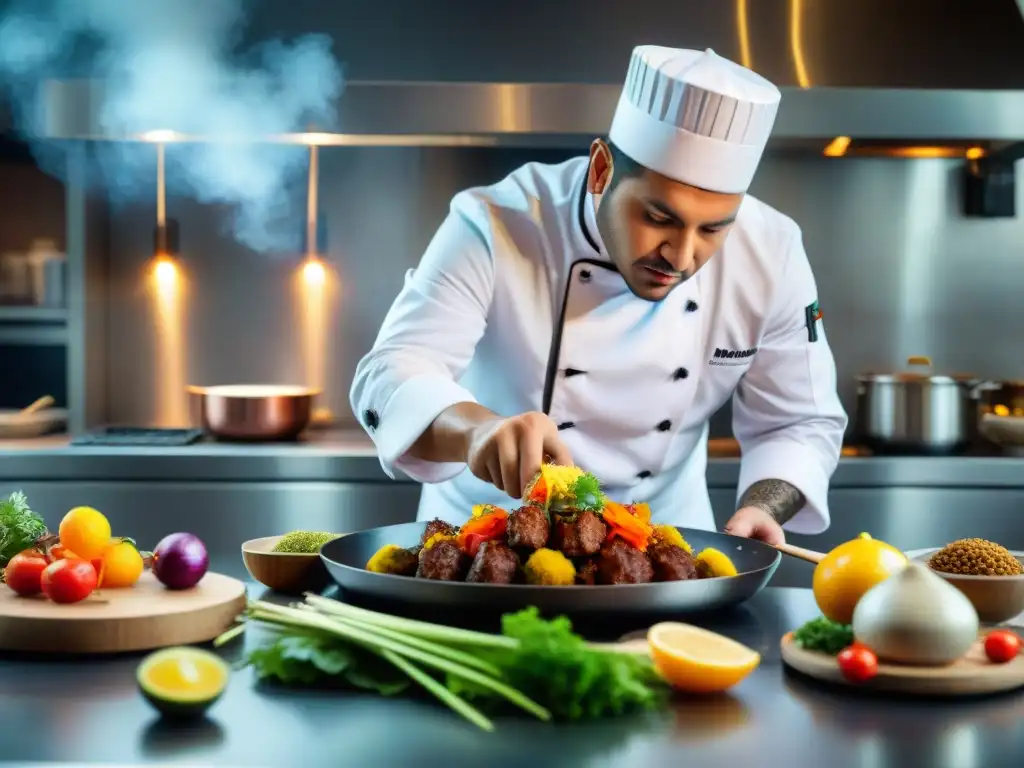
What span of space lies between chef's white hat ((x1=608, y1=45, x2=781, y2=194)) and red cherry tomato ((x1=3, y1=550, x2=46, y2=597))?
42.4 inches

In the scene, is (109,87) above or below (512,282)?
above

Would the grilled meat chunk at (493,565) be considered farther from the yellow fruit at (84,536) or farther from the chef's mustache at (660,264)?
the chef's mustache at (660,264)

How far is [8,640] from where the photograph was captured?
1359 millimetres

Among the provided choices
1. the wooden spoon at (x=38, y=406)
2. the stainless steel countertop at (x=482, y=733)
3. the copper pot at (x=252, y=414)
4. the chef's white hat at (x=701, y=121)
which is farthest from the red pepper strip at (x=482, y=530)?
the wooden spoon at (x=38, y=406)

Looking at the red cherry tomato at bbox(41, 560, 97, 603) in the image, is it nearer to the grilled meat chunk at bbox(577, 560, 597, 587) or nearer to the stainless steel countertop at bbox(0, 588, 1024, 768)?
the stainless steel countertop at bbox(0, 588, 1024, 768)

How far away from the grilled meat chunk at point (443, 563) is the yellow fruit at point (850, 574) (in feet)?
1.36

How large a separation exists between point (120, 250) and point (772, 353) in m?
2.45

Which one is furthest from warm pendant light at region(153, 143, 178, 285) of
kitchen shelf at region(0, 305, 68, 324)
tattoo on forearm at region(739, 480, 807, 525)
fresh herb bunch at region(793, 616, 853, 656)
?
fresh herb bunch at region(793, 616, 853, 656)

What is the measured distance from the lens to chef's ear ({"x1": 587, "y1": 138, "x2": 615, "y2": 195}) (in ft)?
6.89

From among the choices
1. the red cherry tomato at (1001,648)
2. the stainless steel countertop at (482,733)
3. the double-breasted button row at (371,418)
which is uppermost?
the double-breasted button row at (371,418)

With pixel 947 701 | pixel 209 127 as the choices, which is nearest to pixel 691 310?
pixel 947 701

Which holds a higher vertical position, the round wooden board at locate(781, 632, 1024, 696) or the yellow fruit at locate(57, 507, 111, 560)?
the yellow fruit at locate(57, 507, 111, 560)

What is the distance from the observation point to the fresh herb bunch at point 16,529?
1626 millimetres

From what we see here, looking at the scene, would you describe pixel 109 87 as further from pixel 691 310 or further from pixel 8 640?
pixel 8 640
